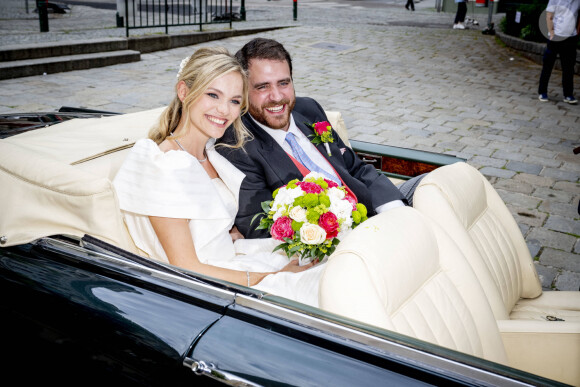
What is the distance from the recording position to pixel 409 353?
1456 mm

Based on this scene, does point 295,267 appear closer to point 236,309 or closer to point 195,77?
point 236,309

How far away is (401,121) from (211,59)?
5270 millimetres

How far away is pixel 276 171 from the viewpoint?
2.88m

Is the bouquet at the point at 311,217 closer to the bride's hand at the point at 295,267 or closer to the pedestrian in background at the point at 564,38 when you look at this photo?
the bride's hand at the point at 295,267

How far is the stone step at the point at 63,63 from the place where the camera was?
8.77 metres

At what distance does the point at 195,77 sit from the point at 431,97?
6997 mm

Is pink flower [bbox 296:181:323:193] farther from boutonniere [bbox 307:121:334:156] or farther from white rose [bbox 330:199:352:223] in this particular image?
boutonniere [bbox 307:121:334:156]

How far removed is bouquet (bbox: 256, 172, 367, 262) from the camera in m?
2.28

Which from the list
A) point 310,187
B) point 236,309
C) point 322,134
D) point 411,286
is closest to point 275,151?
point 322,134

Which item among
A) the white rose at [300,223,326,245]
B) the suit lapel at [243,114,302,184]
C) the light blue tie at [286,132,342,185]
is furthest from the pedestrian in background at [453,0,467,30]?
the white rose at [300,223,326,245]

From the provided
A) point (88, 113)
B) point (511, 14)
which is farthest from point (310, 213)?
point (511, 14)

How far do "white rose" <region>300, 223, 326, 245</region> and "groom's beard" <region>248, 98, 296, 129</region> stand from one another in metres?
0.93

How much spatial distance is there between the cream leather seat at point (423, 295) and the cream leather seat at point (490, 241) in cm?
16

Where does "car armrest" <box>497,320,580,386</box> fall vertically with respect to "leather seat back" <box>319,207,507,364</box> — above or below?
below
